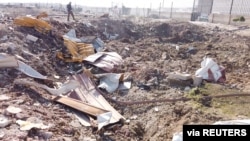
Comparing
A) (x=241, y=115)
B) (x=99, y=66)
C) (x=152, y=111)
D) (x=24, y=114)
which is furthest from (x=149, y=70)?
(x=24, y=114)

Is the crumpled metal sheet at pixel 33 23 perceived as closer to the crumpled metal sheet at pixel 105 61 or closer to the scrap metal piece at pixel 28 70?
the crumpled metal sheet at pixel 105 61

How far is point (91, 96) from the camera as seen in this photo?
674 centimetres

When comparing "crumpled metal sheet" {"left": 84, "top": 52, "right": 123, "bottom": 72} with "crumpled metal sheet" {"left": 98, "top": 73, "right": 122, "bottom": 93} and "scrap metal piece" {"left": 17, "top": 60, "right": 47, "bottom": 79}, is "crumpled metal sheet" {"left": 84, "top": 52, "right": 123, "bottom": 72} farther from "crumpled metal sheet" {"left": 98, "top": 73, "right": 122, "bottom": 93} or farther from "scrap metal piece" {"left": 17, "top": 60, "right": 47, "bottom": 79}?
"scrap metal piece" {"left": 17, "top": 60, "right": 47, "bottom": 79}

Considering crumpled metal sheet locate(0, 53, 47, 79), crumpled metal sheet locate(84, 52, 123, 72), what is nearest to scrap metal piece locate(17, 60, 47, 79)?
crumpled metal sheet locate(0, 53, 47, 79)

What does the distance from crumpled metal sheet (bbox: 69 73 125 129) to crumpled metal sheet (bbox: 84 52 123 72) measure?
123 cm

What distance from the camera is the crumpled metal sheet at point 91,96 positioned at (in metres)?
5.89

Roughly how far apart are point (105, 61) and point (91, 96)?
2.43m

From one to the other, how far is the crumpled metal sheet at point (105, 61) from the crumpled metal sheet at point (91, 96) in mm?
1227

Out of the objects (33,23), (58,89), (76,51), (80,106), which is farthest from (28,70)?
(33,23)

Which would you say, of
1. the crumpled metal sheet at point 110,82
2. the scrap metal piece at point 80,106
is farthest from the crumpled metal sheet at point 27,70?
the crumpled metal sheet at point 110,82

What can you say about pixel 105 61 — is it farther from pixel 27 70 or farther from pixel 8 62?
pixel 8 62

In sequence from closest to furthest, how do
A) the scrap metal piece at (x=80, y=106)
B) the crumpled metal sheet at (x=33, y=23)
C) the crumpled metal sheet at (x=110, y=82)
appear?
1. the scrap metal piece at (x=80, y=106)
2. the crumpled metal sheet at (x=110, y=82)
3. the crumpled metal sheet at (x=33, y=23)

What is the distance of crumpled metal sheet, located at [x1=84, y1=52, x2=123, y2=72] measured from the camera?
28.6 ft

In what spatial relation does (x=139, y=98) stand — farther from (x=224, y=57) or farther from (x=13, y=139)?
(x=224, y=57)
